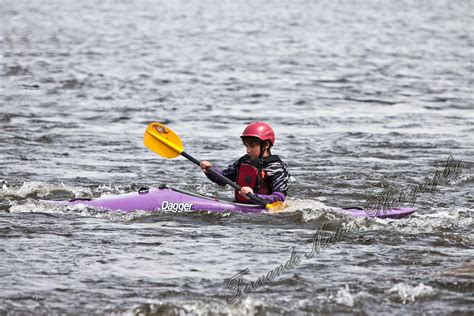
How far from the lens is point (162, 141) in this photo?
1061cm

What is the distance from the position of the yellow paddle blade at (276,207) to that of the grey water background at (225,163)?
0.48ft

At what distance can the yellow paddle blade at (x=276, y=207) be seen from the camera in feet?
31.3

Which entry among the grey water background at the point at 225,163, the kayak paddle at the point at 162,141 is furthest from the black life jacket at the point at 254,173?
the kayak paddle at the point at 162,141

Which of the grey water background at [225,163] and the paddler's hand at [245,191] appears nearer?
the grey water background at [225,163]

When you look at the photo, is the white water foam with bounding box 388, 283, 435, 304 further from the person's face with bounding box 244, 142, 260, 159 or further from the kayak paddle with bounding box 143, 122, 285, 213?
the kayak paddle with bounding box 143, 122, 285, 213

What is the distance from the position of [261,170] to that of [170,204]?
38.9 inches

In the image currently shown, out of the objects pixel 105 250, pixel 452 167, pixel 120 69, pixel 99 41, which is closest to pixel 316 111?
pixel 452 167

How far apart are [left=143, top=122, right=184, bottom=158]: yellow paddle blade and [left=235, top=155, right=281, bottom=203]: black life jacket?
1027mm

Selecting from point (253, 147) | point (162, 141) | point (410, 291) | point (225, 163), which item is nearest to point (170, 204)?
point (253, 147)

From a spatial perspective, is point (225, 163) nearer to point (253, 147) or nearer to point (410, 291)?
point (253, 147)

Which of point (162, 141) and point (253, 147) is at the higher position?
point (253, 147)

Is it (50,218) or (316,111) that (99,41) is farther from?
(50,218)

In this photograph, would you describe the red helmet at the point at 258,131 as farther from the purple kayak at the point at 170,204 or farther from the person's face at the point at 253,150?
the purple kayak at the point at 170,204

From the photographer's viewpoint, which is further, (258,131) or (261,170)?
(261,170)
